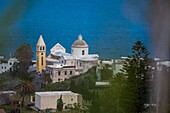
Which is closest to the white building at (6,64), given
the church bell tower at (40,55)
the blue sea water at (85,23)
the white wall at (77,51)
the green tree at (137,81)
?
the blue sea water at (85,23)

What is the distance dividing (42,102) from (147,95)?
1.06 meters

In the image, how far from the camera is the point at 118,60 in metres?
4.32

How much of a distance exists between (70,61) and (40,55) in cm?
33

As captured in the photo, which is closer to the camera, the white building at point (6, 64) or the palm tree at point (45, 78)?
the white building at point (6, 64)

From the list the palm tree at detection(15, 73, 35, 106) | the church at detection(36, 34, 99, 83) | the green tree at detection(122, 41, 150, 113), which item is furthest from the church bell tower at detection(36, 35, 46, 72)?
the green tree at detection(122, 41, 150, 113)

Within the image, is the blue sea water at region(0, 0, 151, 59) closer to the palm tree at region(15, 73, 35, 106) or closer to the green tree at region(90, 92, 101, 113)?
the palm tree at region(15, 73, 35, 106)

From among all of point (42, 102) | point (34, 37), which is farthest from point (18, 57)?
point (42, 102)

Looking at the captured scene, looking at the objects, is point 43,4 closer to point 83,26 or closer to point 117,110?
point 83,26

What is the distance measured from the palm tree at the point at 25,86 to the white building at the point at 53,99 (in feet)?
0.28

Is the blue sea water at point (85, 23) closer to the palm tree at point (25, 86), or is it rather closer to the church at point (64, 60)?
the church at point (64, 60)

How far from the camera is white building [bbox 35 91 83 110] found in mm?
4035

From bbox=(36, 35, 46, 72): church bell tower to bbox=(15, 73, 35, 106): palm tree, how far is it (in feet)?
0.49

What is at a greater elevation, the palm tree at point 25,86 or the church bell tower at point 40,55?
the church bell tower at point 40,55

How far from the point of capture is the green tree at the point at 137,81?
154 inches
